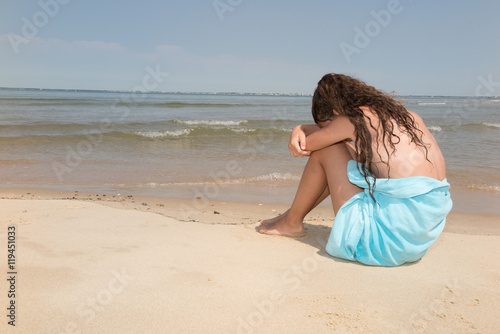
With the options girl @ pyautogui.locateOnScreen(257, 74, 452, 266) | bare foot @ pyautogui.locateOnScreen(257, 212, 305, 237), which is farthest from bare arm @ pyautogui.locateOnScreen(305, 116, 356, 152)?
bare foot @ pyautogui.locateOnScreen(257, 212, 305, 237)

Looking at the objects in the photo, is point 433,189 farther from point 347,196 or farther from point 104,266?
point 104,266

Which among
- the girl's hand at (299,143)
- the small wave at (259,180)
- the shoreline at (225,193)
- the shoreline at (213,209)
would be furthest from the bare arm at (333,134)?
the small wave at (259,180)

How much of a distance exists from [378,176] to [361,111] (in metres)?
0.45

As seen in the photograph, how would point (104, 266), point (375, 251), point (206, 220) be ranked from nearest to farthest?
point (104, 266) → point (375, 251) → point (206, 220)

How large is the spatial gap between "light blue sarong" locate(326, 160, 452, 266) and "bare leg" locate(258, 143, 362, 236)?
7 centimetres

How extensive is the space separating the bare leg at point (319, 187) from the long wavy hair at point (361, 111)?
0.14 m

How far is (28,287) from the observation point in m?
2.23

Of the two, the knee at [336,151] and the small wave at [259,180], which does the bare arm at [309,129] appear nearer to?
the knee at [336,151]

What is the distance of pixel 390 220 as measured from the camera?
8.90ft

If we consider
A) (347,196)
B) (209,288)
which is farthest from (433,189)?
(209,288)

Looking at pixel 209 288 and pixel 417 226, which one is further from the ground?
pixel 417 226

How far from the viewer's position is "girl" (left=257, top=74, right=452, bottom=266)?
2.69m

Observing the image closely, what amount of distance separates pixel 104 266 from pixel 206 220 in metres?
1.83

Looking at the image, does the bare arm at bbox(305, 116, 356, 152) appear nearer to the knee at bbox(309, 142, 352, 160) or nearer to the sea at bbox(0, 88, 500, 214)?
the knee at bbox(309, 142, 352, 160)
